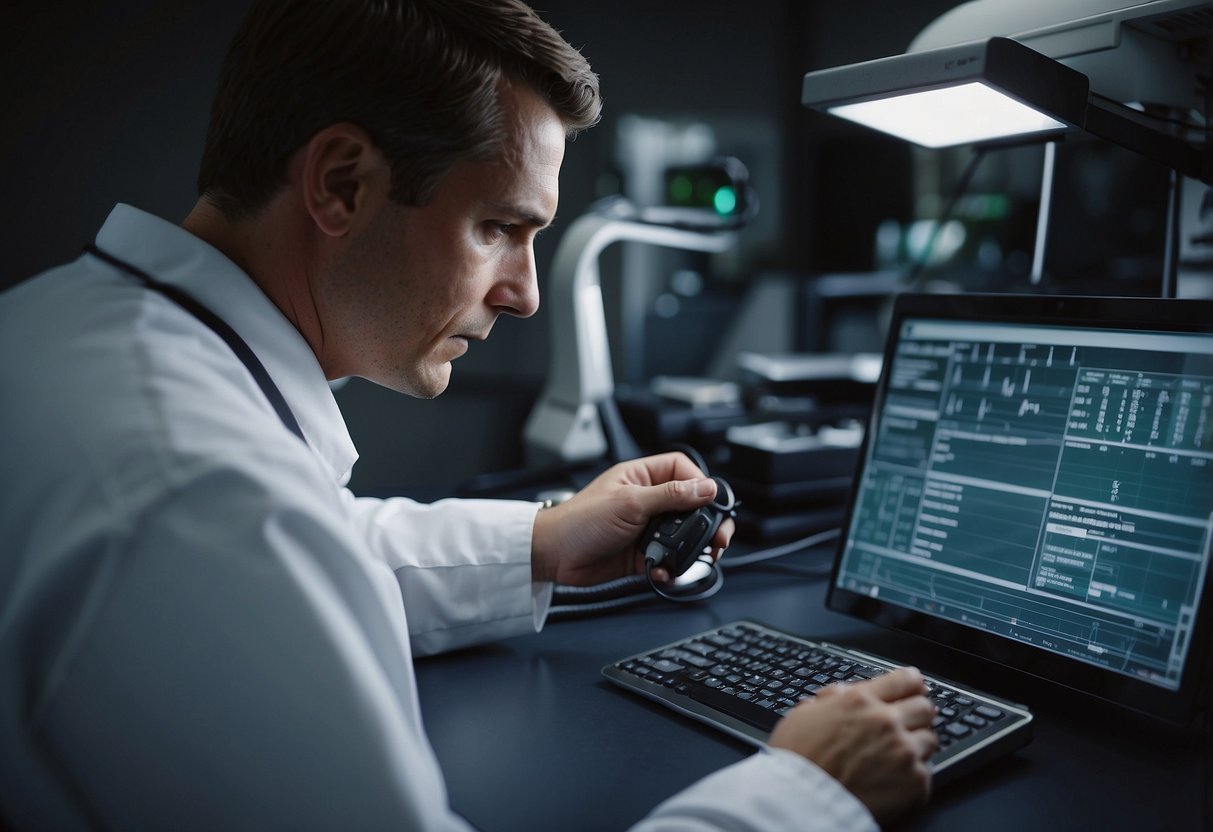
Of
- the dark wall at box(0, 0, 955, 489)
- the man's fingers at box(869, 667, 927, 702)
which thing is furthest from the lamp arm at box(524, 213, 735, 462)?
the man's fingers at box(869, 667, 927, 702)

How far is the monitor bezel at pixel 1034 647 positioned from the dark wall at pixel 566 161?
1.14 m

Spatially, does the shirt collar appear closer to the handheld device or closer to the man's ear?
the man's ear

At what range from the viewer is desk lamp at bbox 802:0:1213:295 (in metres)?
0.69

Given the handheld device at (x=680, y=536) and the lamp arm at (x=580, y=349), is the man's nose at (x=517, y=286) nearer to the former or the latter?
the handheld device at (x=680, y=536)

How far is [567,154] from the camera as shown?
2.79m

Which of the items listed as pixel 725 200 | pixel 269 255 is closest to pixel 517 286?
pixel 269 255

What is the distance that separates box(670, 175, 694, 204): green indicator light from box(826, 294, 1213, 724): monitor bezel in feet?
2.83

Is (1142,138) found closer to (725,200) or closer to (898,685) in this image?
(898,685)

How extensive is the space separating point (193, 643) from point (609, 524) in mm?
495

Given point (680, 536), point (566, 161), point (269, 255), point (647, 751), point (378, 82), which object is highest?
point (566, 161)

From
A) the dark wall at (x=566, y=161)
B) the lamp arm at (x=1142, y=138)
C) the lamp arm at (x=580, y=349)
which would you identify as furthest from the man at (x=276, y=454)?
the dark wall at (x=566, y=161)

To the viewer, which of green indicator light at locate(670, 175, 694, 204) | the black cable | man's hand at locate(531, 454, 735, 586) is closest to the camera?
man's hand at locate(531, 454, 735, 586)

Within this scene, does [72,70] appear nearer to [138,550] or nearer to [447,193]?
[447,193]

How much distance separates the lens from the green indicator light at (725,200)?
5.17 feet
